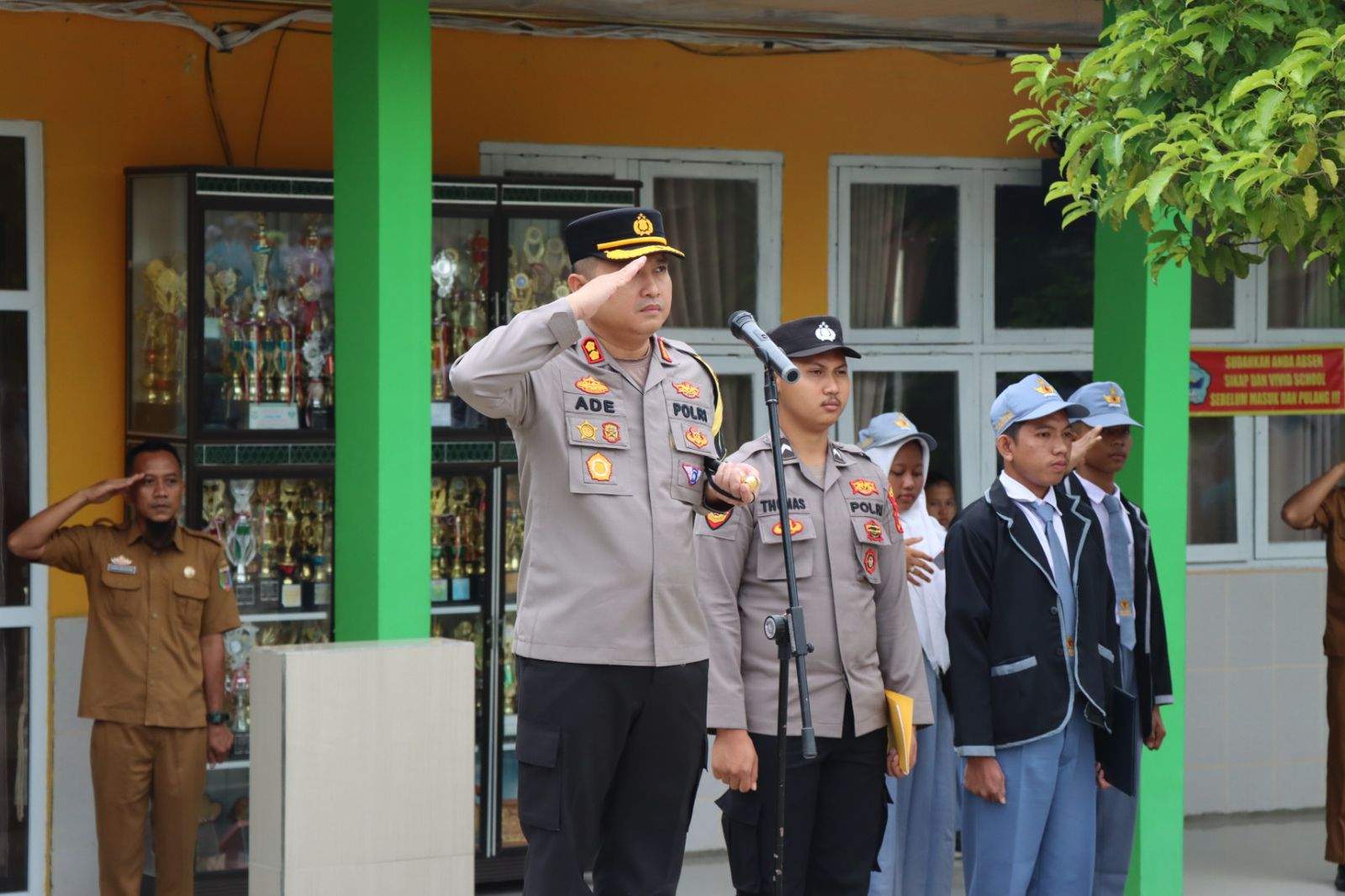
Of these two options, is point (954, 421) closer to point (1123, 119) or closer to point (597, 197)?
point (597, 197)

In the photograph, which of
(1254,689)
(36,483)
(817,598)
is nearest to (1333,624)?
(1254,689)

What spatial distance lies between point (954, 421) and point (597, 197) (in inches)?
79.0

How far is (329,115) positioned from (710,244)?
167 cm

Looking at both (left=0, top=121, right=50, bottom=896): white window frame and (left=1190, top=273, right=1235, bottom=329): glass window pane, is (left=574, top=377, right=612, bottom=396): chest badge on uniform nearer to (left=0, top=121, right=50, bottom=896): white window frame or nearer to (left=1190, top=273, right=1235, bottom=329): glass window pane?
(left=0, top=121, right=50, bottom=896): white window frame

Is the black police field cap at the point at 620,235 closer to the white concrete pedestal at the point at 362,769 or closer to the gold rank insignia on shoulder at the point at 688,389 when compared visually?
the gold rank insignia on shoulder at the point at 688,389

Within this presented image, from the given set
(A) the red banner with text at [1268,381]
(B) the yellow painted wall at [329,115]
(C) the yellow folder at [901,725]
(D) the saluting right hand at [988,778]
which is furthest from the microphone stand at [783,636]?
(A) the red banner with text at [1268,381]

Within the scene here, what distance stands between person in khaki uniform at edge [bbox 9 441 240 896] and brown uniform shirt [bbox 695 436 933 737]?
2.43 metres

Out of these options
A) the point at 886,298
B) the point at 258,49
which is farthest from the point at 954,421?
the point at 258,49

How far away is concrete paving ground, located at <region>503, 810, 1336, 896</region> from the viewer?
727 centimetres

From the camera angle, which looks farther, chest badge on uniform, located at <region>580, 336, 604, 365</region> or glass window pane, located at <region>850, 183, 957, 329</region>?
glass window pane, located at <region>850, 183, 957, 329</region>

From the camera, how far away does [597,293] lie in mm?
3717

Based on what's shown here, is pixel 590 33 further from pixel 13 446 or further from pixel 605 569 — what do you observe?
pixel 605 569

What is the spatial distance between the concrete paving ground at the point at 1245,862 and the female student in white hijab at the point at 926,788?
1324 mm

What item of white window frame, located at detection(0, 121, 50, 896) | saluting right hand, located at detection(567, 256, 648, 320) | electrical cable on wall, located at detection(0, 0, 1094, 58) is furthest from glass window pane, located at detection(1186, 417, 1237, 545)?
saluting right hand, located at detection(567, 256, 648, 320)
